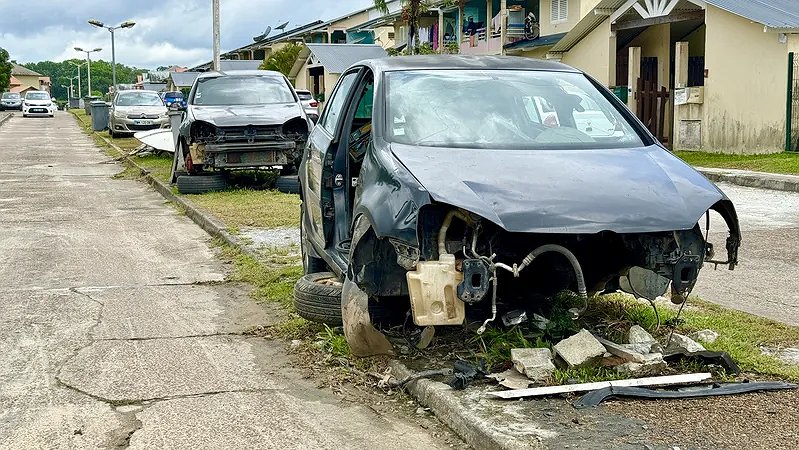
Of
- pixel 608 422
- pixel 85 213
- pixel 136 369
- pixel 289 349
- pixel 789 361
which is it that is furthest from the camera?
pixel 85 213

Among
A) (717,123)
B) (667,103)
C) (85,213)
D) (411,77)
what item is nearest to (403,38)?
(667,103)

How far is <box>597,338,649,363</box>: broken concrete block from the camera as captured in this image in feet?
16.4

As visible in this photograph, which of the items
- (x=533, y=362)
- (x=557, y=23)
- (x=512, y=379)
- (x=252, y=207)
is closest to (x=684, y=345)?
(x=533, y=362)

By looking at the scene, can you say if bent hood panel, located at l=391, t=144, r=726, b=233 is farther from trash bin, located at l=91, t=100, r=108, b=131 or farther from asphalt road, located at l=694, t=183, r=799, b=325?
trash bin, located at l=91, t=100, r=108, b=131

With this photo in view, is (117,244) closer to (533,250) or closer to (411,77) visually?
(411,77)

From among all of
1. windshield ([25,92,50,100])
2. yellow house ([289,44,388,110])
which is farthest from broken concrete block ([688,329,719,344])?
windshield ([25,92,50,100])

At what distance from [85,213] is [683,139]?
46.0ft

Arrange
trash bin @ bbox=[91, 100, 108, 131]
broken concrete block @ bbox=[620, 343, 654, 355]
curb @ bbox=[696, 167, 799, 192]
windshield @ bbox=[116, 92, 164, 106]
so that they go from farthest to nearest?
trash bin @ bbox=[91, 100, 108, 131] < windshield @ bbox=[116, 92, 164, 106] < curb @ bbox=[696, 167, 799, 192] < broken concrete block @ bbox=[620, 343, 654, 355]

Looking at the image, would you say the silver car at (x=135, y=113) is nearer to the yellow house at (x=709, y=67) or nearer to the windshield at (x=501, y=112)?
the yellow house at (x=709, y=67)

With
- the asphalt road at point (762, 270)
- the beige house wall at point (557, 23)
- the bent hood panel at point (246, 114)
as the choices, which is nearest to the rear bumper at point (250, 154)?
the bent hood panel at point (246, 114)

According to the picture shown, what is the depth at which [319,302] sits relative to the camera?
6.28m

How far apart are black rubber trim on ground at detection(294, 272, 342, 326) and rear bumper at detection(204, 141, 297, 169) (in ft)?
26.6

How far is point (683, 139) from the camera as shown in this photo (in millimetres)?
22625

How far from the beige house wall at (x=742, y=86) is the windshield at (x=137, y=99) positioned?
61.2 feet
